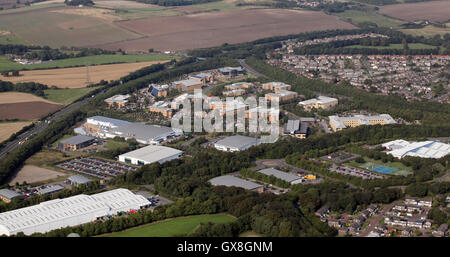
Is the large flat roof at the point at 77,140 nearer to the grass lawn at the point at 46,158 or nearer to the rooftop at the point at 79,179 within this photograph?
the grass lawn at the point at 46,158

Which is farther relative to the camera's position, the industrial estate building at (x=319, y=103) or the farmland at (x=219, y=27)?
the farmland at (x=219, y=27)

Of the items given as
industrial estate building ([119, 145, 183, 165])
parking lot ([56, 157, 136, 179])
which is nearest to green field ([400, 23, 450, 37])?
industrial estate building ([119, 145, 183, 165])

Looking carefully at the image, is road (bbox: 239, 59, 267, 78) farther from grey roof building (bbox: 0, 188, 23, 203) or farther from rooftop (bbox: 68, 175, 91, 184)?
grey roof building (bbox: 0, 188, 23, 203)

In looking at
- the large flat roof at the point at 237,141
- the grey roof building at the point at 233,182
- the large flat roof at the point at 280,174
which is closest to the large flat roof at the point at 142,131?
the large flat roof at the point at 237,141

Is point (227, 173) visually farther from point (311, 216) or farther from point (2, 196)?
point (2, 196)

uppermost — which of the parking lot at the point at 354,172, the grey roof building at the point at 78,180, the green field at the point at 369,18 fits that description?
the green field at the point at 369,18
